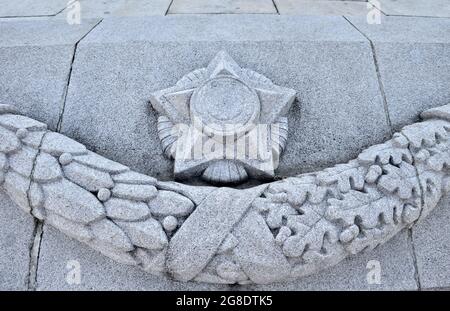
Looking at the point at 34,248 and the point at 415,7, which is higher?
the point at 415,7

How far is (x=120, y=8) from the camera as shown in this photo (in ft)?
11.8

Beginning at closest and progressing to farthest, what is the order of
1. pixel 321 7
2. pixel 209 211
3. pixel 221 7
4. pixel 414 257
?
pixel 209 211 → pixel 414 257 → pixel 221 7 → pixel 321 7

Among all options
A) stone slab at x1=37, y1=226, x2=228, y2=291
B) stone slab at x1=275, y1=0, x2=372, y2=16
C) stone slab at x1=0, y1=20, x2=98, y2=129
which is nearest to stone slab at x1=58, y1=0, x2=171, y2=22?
stone slab at x1=0, y1=20, x2=98, y2=129

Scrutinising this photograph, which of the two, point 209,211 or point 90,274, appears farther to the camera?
point 90,274

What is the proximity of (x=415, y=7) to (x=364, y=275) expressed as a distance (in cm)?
297

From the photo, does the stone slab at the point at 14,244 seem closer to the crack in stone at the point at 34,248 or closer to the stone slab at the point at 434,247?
the crack in stone at the point at 34,248

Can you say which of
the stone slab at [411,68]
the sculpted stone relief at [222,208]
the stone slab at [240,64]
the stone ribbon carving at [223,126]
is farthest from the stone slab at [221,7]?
the sculpted stone relief at [222,208]

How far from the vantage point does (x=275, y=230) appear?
186cm

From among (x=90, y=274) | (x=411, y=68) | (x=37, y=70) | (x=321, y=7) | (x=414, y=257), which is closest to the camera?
(x=90, y=274)

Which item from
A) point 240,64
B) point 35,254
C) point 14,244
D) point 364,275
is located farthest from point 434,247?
point 14,244

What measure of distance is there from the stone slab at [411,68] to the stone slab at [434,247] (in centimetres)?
61

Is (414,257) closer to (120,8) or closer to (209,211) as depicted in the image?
(209,211)
